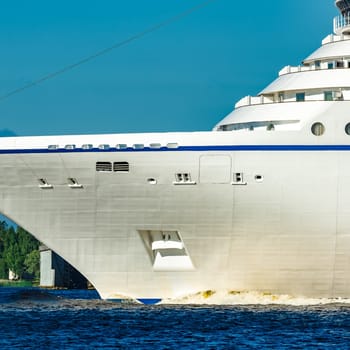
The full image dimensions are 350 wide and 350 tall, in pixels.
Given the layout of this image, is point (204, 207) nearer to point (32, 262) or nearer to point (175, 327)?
point (175, 327)

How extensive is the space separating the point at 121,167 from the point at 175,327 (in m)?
Result: 6.59

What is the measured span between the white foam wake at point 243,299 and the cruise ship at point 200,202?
0.23 m

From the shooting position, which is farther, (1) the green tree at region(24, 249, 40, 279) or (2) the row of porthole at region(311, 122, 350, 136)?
(1) the green tree at region(24, 249, 40, 279)

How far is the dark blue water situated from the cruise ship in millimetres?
1323

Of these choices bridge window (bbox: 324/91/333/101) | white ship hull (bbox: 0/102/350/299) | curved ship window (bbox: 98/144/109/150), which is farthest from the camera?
bridge window (bbox: 324/91/333/101)

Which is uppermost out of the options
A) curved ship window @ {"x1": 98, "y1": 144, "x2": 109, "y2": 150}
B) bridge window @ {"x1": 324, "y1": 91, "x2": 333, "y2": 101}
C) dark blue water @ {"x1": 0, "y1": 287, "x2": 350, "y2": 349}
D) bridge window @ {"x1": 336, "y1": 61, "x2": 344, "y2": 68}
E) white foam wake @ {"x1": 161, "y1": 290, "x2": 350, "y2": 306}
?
bridge window @ {"x1": 336, "y1": 61, "x2": 344, "y2": 68}

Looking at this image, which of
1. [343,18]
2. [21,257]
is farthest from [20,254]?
[343,18]

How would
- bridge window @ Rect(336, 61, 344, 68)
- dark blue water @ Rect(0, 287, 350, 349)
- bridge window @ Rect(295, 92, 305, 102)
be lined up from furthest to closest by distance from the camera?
bridge window @ Rect(336, 61, 344, 68)
bridge window @ Rect(295, 92, 305, 102)
dark blue water @ Rect(0, 287, 350, 349)

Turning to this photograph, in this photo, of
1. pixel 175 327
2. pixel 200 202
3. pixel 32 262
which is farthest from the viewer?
pixel 32 262

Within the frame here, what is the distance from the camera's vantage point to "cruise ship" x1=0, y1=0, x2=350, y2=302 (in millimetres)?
44156

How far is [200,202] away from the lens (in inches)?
1746

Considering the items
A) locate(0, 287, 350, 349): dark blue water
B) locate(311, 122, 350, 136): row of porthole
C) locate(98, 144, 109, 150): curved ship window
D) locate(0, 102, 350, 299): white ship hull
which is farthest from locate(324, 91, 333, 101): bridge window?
locate(98, 144, 109, 150): curved ship window

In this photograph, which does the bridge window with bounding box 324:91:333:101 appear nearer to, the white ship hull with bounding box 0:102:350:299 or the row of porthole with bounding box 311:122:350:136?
the row of porthole with bounding box 311:122:350:136

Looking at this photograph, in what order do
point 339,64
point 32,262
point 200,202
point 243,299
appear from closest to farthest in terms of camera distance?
point 200,202 < point 243,299 < point 339,64 < point 32,262
